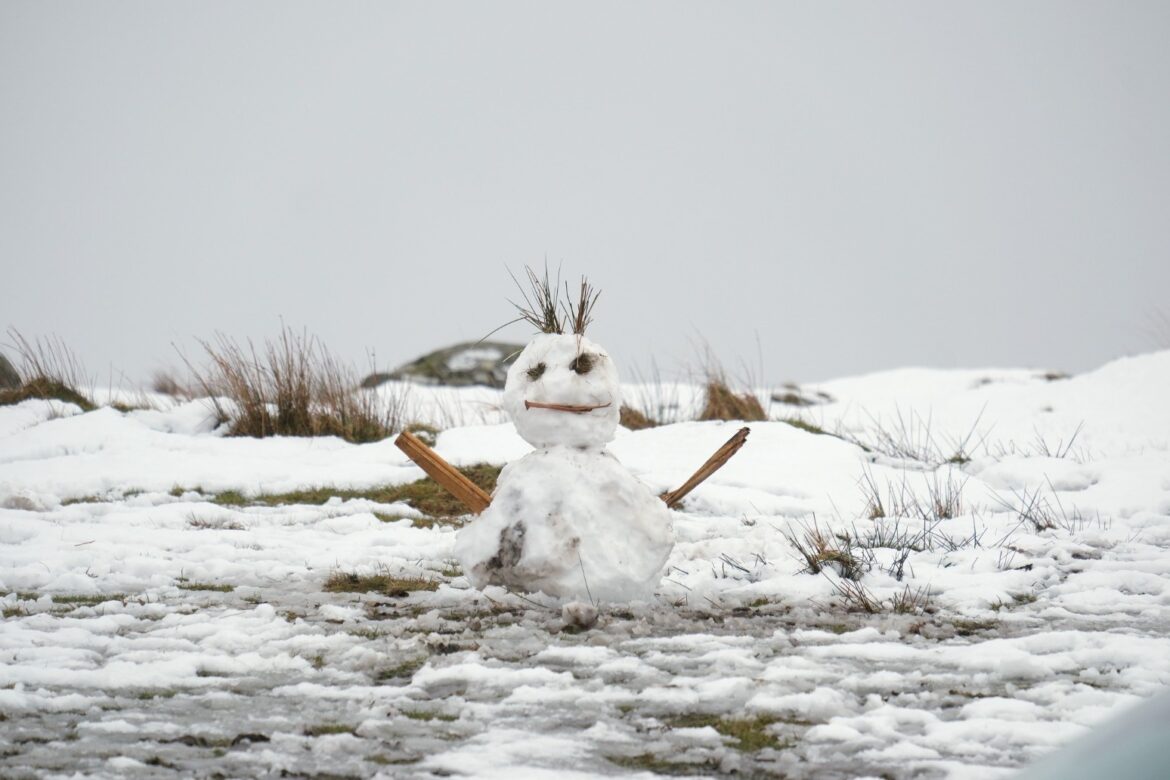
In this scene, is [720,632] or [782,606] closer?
[720,632]

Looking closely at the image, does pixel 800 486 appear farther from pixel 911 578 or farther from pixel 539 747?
pixel 539 747

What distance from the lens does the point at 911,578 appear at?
450 centimetres

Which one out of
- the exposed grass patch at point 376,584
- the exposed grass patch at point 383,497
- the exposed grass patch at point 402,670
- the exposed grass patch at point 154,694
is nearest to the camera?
the exposed grass patch at point 154,694

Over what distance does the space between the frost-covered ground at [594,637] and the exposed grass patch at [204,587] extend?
0.03 m

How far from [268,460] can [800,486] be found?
13.7 ft

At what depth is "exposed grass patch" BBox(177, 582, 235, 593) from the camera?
174 inches

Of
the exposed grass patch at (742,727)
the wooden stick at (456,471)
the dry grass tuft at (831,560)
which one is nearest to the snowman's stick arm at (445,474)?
the wooden stick at (456,471)

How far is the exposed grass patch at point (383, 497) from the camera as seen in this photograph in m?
6.84

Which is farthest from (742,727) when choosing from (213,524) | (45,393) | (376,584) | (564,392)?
(45,393)

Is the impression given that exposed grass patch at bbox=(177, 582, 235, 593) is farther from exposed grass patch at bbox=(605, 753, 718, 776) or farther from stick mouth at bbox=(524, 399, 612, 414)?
exposed grass patch at bbox=(605, 753, 718, 776)

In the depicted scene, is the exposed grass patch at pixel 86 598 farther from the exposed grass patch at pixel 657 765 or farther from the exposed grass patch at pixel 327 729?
the exposed grass patch at pixel 657 765

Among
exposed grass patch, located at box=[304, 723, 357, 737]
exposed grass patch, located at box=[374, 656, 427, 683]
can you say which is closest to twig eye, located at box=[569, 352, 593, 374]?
exposed grass patch, located at box=[374, 656, 427, 683]

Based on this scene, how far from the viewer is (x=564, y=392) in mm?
4000

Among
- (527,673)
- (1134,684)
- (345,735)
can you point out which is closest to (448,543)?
(527,673)
